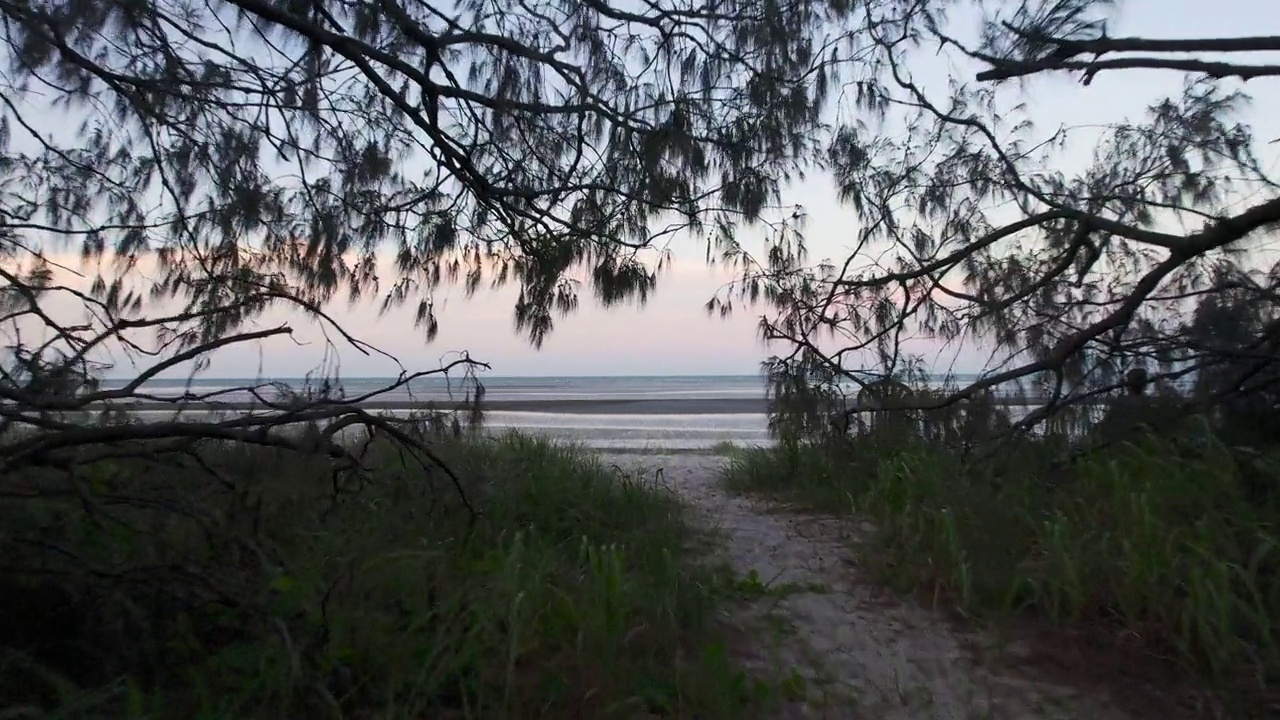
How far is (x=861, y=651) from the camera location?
370 cm

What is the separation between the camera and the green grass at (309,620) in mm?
2756

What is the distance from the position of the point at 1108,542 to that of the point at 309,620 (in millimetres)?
3345

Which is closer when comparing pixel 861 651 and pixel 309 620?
pixel 309 620

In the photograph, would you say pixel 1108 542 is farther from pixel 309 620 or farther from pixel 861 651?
pixel 309 620

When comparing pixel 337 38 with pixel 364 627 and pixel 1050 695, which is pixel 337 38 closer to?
pixel 364 627

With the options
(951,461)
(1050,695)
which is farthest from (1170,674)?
(951,461)

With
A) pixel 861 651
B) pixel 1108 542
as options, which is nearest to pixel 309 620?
pixel 861 651

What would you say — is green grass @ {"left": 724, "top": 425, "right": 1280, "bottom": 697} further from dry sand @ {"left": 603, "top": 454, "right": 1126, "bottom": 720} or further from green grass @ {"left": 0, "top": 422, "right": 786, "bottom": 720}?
green grass @ {"left": 0, "top": 422, "right": 786, "bottom": 720}

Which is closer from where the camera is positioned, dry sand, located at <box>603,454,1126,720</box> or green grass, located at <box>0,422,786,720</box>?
green grass, located at <box>0,422,786,720</box>

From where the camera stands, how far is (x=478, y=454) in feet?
21.1

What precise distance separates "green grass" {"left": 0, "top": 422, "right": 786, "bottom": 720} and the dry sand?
26 cm

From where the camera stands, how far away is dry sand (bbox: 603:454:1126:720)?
319 cm

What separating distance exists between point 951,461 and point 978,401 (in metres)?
0.67

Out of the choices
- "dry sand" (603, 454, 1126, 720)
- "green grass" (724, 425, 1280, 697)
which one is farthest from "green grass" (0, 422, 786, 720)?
"green grass" (724, 425, 1280, 697)
